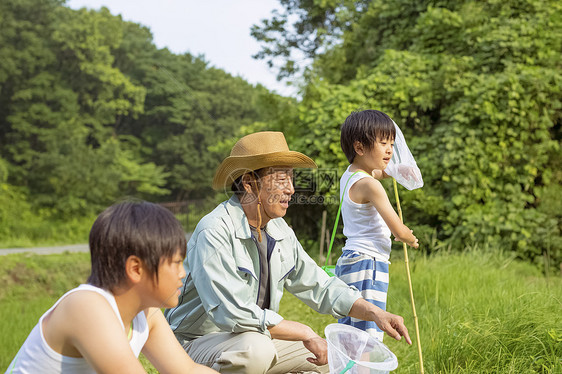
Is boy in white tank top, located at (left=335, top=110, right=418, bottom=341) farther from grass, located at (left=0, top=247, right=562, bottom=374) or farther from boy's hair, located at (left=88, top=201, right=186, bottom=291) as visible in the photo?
boy's hair, located at (left=88, top=201, right=186, bottom=291)

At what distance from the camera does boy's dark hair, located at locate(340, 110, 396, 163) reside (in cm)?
309

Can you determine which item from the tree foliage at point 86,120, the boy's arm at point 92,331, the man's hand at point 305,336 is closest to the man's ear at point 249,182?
the man's hand at point 305,336

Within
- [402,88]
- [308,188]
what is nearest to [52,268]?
[308,188]

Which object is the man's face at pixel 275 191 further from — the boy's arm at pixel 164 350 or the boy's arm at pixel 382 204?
the boy's arm at pixel 164 350

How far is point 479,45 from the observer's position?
24.7ft

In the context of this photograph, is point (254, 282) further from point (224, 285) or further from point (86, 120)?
point (86, 120)

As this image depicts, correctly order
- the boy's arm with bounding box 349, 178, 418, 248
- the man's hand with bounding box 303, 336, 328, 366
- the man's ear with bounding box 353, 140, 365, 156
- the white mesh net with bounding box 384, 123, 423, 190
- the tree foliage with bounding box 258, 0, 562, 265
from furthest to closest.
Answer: the tree foliage with bounding box 258, 0, 562, 265 < the man's ear with bounding box 353, 140, 365, 156 < the white mesh net with bounding box 384, 123, 423, 190 < the boy's arm with bounding box 349, 178, 418, 248 < the man's hand with bounding box 303, 336, 328, 366

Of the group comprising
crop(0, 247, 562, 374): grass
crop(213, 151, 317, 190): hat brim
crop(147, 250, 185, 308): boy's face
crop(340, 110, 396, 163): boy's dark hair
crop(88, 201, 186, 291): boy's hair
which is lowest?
crop(0, 247, 562, 374): grass

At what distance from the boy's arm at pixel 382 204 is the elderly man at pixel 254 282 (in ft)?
1.44

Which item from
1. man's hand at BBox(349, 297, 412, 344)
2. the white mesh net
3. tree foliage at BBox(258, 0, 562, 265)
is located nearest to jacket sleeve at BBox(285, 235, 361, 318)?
man's hand at BBox(349, 297, 412, 344)

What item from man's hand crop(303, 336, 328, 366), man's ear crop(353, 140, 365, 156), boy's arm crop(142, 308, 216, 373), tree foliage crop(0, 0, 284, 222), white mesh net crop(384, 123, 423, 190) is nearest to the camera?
boy's arm crop(142, 308, 216, 373)

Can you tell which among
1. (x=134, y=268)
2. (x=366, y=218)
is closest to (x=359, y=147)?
(x=366, y=218)

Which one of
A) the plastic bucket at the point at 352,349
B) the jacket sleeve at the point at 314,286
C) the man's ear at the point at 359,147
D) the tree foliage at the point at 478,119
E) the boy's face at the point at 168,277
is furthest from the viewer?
the tree foliage at the point at 478,119

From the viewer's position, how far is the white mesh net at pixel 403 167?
304cm
